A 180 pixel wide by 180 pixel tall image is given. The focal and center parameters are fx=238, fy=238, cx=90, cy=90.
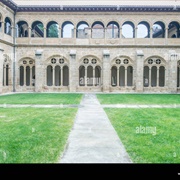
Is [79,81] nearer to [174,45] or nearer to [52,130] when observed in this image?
[174,45]

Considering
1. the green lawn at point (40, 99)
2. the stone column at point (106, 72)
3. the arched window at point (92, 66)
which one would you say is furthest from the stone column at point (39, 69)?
the green lawn at point (40, 99)

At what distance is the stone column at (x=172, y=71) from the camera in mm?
23000

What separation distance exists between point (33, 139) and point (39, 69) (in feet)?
59.3

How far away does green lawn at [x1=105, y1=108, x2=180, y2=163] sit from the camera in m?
4.15

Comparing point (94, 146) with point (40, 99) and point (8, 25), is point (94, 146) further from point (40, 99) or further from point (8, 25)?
point (8, 25)

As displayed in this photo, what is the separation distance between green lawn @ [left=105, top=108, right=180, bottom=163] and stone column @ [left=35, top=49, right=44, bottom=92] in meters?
15.7

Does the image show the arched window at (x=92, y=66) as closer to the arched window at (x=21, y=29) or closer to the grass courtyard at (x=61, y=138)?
the arched window at (x=21, y=29)

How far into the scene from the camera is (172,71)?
2308 centimetres

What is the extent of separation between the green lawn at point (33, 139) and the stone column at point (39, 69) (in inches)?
593

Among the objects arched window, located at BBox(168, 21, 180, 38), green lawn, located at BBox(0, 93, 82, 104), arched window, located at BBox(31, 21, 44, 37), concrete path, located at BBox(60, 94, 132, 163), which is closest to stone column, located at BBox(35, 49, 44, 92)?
arched window, located at BBox(31, 21, 44, 37)

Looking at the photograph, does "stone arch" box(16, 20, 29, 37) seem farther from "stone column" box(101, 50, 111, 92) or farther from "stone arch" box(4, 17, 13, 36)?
"stone column" box(101, 50, 111, 92)

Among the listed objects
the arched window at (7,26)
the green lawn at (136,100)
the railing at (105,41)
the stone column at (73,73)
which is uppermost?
the arched window at (7,26)
